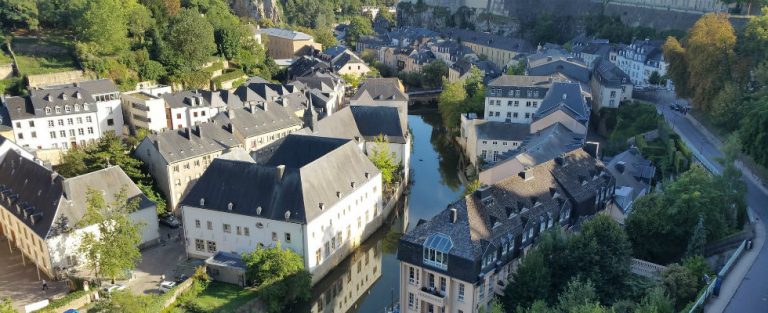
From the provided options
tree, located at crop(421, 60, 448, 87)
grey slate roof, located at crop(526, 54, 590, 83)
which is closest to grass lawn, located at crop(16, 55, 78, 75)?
tree, located at crop(421, 60, 448, 87)

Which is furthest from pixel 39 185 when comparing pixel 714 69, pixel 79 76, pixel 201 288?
pixel 714 69

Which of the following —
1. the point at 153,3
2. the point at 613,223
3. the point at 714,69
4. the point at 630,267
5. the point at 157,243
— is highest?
the point at 153,3

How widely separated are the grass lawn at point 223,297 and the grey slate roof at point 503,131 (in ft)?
80.8

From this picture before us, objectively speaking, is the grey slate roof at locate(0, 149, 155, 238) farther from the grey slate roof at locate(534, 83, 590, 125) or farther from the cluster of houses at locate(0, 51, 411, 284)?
the grey slate roof at locate(534, 83, 590, 125)

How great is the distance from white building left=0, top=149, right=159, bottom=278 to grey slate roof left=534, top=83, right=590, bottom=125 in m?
29.0

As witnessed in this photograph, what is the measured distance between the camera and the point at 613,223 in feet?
72.8

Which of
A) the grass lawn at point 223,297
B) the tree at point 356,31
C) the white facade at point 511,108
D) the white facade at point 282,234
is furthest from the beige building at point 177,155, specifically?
the tree at point 356,31

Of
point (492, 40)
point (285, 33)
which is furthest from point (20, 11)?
point (492, 40)

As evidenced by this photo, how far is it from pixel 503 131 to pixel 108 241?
1183 inches

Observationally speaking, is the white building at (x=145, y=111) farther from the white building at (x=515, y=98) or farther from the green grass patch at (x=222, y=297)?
the white building at (x=515, y=98)

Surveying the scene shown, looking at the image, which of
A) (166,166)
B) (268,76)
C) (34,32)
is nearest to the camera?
(166,166)

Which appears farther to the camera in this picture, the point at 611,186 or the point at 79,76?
the point at 79,76

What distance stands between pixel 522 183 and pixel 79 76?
4384 centimetres

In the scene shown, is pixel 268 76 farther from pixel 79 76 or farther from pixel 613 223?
pixel 613 223
